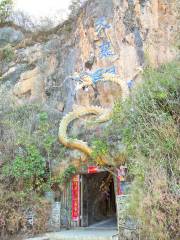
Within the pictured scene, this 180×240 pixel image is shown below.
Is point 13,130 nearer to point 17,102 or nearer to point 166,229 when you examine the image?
point 17,102

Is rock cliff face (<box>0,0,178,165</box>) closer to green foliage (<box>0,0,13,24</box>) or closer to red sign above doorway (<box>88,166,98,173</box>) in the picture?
green foliage (<box>0,0,13,24</box>)

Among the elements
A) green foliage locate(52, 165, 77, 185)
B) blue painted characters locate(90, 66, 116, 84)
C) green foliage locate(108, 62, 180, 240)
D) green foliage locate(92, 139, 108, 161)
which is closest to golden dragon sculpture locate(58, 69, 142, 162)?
blue painted characters locate(90, 66, 116, 84)

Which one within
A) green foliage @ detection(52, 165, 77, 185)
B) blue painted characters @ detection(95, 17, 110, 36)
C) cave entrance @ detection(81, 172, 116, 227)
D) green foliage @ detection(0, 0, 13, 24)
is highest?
green foliage @ detection(0, 0, 13, 24)

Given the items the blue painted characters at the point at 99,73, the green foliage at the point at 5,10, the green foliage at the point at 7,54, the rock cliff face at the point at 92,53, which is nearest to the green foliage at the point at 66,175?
the rock cliff face at the point at 92,53

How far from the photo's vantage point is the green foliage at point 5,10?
14695 mm

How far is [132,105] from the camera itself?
655 cm

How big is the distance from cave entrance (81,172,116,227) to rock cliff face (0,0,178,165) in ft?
7.79

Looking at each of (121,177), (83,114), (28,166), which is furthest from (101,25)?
(121,177)

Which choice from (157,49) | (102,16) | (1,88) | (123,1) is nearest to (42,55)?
(1,88)

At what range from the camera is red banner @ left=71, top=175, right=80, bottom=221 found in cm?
934

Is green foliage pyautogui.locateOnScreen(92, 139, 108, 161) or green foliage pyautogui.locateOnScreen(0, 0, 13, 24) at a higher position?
green foliage pyautogui.locateOnScreen(0, 0, 13, 24)

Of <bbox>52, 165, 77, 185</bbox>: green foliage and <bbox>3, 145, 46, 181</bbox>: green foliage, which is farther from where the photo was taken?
<bbox>52, 165, 77, 185</bbox>: green foliage

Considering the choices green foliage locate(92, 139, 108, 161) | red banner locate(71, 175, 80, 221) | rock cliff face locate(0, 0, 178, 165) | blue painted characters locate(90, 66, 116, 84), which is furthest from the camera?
blue painted characters locate(90, 66, 116, 84)

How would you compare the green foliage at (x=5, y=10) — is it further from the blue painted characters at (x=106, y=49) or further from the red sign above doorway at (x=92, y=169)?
the red sign above doorway at (x=92, y=169)
